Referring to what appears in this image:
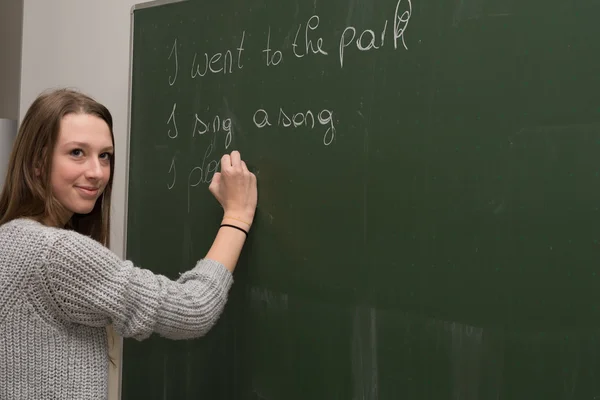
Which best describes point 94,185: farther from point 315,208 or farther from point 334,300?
point 334,300

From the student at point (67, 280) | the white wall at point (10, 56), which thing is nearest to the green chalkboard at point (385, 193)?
the student at point (67, 280)

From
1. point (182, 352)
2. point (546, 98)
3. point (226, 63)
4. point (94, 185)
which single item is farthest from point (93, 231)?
point (546, 98)

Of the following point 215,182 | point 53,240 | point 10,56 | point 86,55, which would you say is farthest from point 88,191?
point 10,56

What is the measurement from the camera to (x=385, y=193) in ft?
5.27

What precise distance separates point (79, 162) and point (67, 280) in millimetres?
348

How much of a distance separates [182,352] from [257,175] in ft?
2.08

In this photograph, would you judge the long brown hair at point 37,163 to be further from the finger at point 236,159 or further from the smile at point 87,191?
the finger at point 236,159

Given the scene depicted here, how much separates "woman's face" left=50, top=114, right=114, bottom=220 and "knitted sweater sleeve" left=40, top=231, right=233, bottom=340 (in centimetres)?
21

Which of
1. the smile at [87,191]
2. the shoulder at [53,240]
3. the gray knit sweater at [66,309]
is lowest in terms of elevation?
the gray knit sweater at [66,309]

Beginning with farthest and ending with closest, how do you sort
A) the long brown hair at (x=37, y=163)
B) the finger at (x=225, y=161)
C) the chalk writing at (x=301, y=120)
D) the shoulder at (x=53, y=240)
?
1. the finger at (x=225, y=161)
2. the chalk writing at (x=301, y=120)
3. the long brown hair at (x=37, y=163)
4. the shoulder at (x=53, y=240)

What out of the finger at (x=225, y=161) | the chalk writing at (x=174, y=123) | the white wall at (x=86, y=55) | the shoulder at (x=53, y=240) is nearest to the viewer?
the shoulder at (x=53, y=240)

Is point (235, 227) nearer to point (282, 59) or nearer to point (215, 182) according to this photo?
point (215, 182)

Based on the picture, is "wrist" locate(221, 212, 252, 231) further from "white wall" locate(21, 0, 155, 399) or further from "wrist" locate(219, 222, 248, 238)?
"white wall" locate(21, 0, 155, 399)

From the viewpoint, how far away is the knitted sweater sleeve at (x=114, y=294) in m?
1.39
